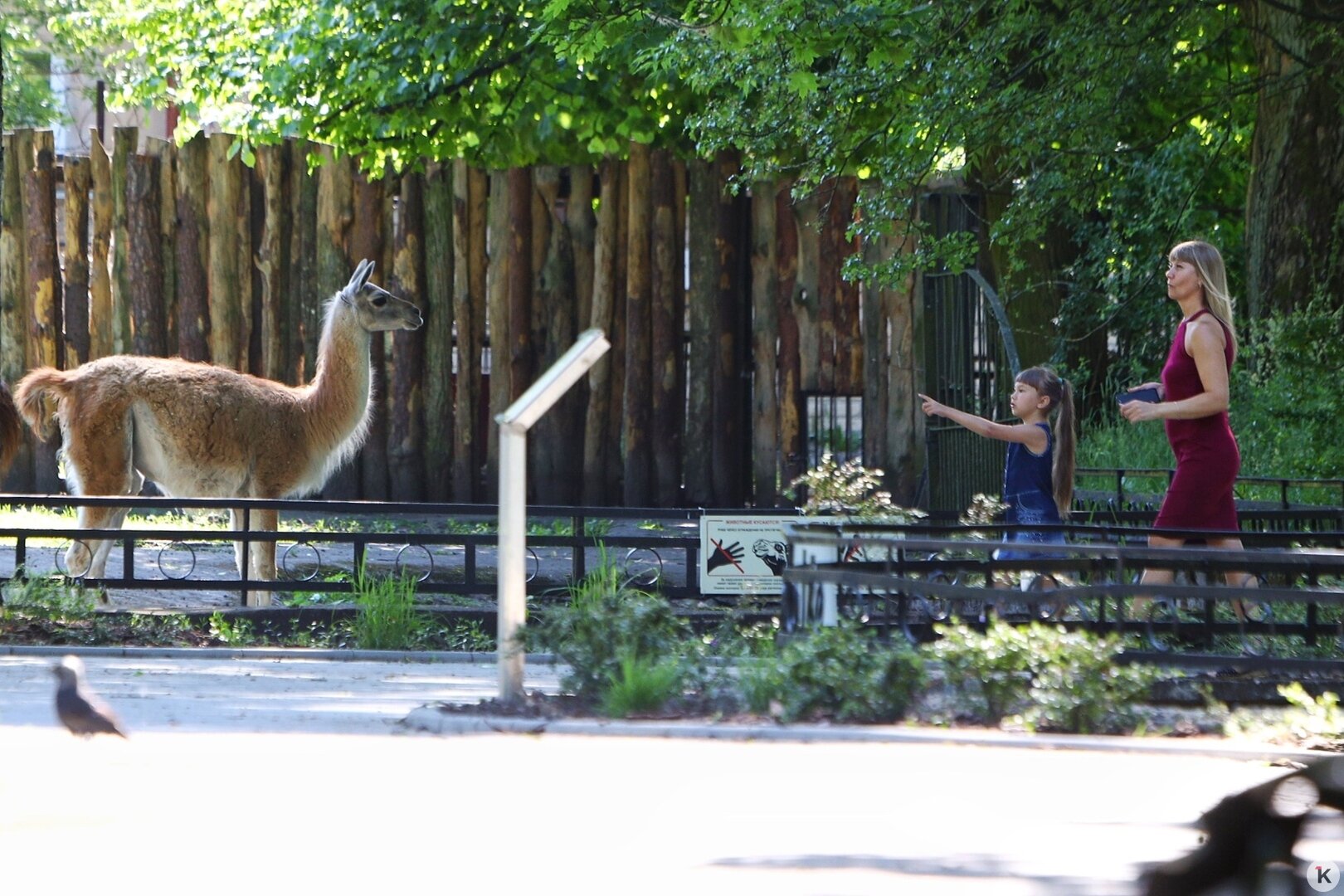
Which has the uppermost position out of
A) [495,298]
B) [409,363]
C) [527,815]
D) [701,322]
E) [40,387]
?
[495,298]

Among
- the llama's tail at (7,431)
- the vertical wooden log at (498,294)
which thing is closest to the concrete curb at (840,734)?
the llama's tail at (7,431)

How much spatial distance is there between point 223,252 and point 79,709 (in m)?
11.5

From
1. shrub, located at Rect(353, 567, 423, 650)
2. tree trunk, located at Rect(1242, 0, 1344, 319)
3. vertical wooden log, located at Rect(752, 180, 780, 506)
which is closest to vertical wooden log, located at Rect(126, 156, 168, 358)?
vertical wooden log, located at Rect(752, 180, 780, 506)

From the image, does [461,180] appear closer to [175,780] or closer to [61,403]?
[61,403]

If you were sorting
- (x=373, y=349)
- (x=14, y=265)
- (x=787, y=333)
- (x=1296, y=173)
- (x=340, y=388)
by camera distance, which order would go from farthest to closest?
1. (x=14, y=265)
2. (x=373, y=349)
3. (x=787, y=333)
4. (x=1296, y=173)
5. (x=340, y=388)

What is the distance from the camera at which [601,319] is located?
17.0 metres

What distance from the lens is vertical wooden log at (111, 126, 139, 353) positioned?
1723 cm

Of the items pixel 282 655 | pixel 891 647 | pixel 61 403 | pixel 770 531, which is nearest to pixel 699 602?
pixel 770 531

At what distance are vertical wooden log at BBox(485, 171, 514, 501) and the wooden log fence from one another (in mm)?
24

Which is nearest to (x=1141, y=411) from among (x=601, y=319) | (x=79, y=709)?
(x=79, y=709)

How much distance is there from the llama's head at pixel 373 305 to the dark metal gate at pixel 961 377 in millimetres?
4732

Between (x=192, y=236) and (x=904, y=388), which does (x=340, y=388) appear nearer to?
(x=192, y=236)

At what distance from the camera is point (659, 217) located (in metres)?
16.8

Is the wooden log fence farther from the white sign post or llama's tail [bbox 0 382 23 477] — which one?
the white sign post
